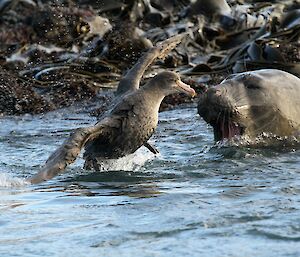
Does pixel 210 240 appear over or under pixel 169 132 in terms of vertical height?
over

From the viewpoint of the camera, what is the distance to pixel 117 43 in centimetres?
1310

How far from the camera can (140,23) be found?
14133 mm

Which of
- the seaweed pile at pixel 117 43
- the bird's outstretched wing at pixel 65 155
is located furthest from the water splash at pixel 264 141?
the seaweed pile at pixel 117 43

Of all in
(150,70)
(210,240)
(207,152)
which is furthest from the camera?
(150,70)

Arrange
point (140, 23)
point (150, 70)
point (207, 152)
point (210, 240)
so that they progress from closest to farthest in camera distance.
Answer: point (210, 240) → point (207, 152) → point (150, 70) → point (140, 23)

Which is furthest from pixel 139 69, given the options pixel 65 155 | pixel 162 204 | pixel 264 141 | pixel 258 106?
pixel 162 204

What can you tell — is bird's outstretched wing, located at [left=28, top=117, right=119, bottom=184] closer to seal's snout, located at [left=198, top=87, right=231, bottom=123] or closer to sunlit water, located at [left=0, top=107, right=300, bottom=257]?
sunlit water, located at [left=0, top=107, right=300, bottom=257]

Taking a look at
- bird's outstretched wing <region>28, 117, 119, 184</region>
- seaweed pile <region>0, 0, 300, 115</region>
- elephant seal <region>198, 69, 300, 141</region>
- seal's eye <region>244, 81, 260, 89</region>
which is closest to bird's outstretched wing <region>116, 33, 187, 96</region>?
elephant seal <region>198, 69, 300, 141</region>

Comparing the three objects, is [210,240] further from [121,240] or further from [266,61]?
[266,61]

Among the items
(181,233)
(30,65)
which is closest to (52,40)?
(30,65)

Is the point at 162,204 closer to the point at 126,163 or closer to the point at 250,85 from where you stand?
the point at 126,163

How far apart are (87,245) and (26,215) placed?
3.31ft

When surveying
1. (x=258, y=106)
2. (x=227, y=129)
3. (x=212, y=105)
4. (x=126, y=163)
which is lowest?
(x=126, y=163)

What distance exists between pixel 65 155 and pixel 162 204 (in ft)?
3.08
